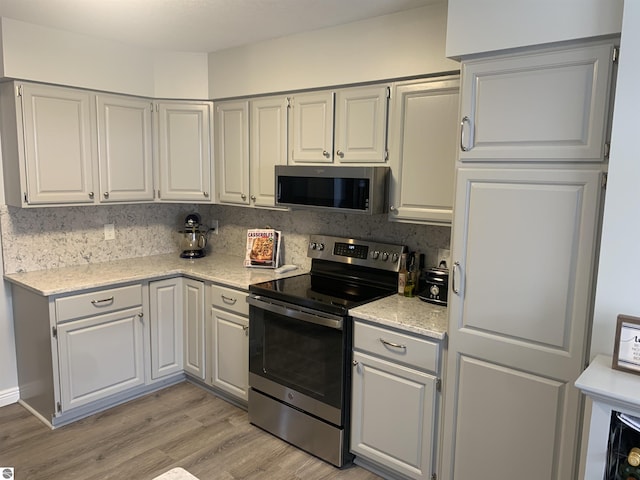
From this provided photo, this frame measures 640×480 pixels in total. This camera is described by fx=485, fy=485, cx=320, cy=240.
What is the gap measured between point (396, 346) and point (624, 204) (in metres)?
1.14

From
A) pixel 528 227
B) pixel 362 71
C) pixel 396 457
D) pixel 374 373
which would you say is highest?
pixel 362 71

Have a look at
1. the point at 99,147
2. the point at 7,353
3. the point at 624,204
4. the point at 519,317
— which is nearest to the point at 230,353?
the point at 7,353

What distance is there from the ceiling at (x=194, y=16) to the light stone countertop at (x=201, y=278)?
150 cm

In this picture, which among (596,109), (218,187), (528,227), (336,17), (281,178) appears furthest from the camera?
(218,187)

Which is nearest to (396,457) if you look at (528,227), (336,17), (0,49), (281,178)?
(528,227)

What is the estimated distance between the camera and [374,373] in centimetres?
241

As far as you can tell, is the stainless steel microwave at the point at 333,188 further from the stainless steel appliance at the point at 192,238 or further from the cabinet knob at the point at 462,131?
the stainless steel appliance at the point at 192,238

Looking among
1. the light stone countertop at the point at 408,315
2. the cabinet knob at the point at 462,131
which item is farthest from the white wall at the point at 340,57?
the light stone countertop at the point at 408,315

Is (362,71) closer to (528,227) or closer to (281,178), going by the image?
(281,178)

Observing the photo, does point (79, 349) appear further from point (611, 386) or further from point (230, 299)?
point (611, 386)

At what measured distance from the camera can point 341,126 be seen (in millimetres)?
2781

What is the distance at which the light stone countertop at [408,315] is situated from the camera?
221 cm

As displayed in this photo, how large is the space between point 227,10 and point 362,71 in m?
0.77

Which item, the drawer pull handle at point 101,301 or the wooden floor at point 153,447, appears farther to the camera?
the drawer pull handle at point 101,301
